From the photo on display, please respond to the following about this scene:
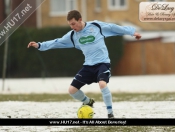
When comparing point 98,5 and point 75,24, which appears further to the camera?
point 98,5

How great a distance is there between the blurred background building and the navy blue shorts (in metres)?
15.2

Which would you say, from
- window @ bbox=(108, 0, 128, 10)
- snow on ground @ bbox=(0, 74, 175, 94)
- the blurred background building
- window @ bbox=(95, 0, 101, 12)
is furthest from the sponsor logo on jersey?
window @ bbox=(108, 0, 128, 10)

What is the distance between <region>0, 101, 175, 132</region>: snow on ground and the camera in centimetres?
1034

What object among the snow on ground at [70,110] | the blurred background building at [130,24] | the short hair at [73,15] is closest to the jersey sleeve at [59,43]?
the short hair at [73,15]

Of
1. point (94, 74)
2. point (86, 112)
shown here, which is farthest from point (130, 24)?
point (86, 112)

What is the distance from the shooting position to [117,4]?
1539 inches

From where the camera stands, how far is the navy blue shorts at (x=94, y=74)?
31.2ft

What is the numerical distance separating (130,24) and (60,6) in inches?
214

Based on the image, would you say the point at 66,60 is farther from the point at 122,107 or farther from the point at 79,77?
the point at 79,77

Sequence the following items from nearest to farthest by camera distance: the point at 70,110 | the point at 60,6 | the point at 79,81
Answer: the point at 79,81 → the point at 70,110 → the point at 60,6

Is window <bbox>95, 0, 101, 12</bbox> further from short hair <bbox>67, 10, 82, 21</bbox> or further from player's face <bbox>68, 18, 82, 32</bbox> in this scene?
short hair <bbox>67, 10, 82, 21</bbox>

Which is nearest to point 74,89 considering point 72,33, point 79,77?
point 79,77

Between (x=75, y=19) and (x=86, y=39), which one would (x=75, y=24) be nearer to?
(x=75, y=19)

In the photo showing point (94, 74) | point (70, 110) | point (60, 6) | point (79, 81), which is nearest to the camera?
point (94, 74)
